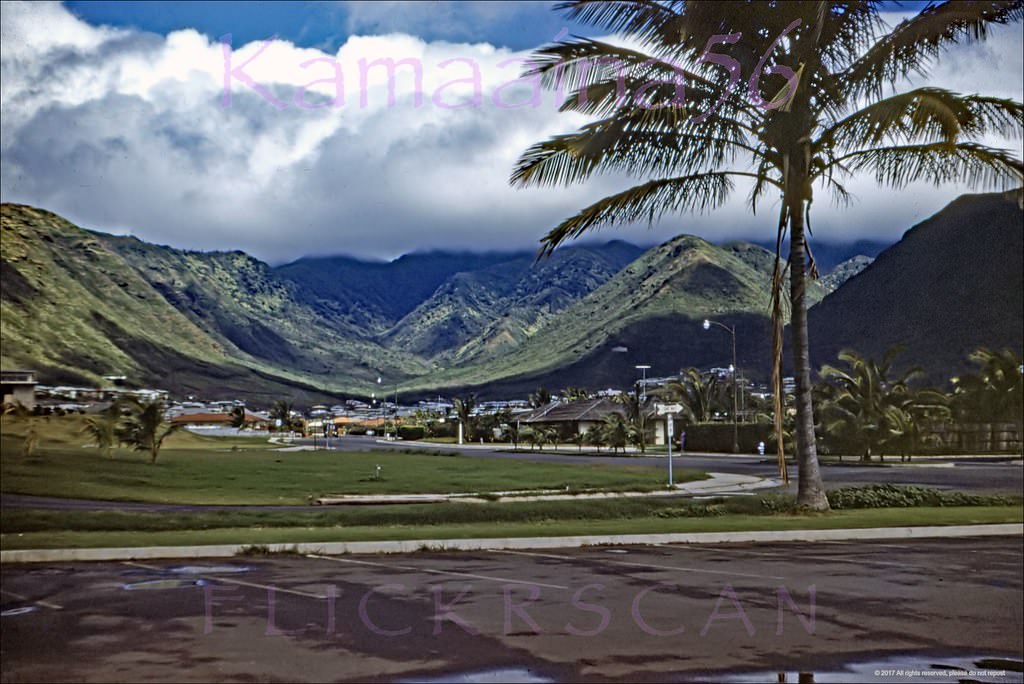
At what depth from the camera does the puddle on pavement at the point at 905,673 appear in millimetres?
6426

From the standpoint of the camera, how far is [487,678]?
6574 millimetres

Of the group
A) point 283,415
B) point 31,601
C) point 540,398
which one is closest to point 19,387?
point 31,601

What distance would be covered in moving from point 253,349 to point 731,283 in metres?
→ 49.6

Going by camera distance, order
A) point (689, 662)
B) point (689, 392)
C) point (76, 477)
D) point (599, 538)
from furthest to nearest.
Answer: point (689, 392) < point (76, 477) < point (599, 538) < point (689, 662)

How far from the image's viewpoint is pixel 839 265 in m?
158

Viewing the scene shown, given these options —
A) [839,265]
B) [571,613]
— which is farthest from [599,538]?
[839,265]

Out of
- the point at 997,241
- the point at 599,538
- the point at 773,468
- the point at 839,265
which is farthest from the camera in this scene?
the point at 839,265

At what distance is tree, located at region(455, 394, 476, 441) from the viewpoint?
86250 millimetres

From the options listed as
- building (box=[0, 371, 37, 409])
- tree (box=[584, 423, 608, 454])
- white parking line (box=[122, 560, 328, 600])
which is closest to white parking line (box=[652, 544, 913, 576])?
white parking line (box=[122, 560, 328, 600])

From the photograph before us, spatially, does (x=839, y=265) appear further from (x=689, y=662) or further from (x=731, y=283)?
(x=689, y=662)

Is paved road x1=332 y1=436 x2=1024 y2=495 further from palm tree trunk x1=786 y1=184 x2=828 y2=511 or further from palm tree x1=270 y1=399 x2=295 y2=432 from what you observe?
palm tree x1=270 y1=399 x2=295 y2=432

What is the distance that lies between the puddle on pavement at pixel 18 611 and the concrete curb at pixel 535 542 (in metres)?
4.63

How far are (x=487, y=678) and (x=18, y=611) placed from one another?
19.8 ft

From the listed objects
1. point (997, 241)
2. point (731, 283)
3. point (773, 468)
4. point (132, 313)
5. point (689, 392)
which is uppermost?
point (997, 241)
